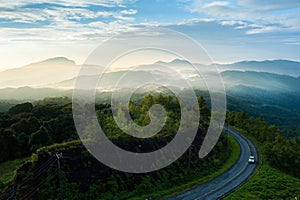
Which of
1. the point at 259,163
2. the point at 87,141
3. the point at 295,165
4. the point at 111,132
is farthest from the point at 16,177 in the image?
the point at 295,165

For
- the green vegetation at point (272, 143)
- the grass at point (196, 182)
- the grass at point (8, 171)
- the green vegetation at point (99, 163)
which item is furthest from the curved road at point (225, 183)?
the grass at point (8, 171)

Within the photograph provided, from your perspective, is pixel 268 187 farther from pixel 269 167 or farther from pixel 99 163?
pixel 99 163

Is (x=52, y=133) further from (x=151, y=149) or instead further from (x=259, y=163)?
(x=259, y=163)

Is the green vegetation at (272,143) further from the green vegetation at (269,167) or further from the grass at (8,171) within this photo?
the grass at (8,171)

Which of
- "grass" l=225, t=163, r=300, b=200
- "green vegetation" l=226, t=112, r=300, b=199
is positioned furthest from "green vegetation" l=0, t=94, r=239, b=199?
"green vegetation" l=226, t=112, r=300, b=199

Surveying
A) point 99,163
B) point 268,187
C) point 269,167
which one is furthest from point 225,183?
point 99,163
